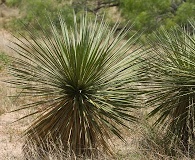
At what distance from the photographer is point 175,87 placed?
5.28m

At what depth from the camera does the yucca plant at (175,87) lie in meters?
5.18

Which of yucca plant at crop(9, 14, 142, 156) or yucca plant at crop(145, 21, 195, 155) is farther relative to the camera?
yucca plant at crop(145, 21, 195, 155)

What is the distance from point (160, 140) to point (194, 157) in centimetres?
67

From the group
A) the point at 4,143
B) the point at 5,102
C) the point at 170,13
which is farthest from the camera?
the point at 170,13

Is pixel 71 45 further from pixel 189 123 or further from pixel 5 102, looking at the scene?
pixel 5 102

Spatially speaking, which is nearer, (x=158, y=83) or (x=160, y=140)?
(x=158, y=83)

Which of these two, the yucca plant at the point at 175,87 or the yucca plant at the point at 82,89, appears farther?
the yucca plant at the point at 175,87

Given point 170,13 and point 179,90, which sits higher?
point 170,13

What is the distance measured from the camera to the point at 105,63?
5.13 meters

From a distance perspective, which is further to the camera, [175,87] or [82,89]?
[175,87]

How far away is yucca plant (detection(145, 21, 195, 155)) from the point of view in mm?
5180

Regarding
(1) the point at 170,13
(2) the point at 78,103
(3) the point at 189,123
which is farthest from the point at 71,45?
(1) the point at 170,13

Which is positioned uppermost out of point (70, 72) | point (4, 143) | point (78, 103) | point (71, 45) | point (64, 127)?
point (71, 45)

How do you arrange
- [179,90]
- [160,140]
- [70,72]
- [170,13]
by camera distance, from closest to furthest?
[70,72]
[179,90]
[160,140]
[170,13]
